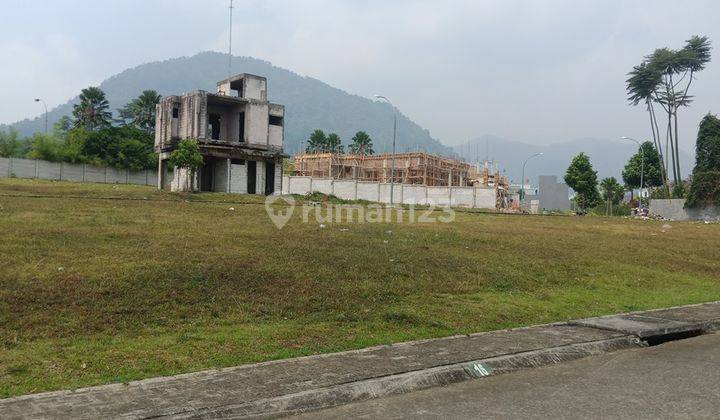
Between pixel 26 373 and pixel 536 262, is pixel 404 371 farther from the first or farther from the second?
pixel 536 262

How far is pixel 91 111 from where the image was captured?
3039 inches

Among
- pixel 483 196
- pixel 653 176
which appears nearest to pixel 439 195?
pixel 483 196

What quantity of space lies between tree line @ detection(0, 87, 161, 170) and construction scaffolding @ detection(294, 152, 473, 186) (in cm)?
2107

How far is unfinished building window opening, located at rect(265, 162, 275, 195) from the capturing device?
1950 inches

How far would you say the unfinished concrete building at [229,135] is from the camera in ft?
146

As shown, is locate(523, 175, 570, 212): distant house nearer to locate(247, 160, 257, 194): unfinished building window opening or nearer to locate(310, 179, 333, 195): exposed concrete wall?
locate(310, 179, 333, 195): exposed concrete wall

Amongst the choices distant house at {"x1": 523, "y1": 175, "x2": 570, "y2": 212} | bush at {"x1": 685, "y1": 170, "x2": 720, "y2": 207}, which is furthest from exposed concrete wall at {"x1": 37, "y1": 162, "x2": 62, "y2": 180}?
bush at {"x1": 685, "y1": 170, "x2": 720, "y2": 207}

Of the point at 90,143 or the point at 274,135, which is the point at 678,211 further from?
the point at 90,143

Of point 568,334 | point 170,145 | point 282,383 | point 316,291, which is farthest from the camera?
point 170,145

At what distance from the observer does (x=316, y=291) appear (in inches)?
400

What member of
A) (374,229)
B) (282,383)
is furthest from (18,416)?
(374,229)

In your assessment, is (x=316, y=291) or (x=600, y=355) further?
(x=316, y=291)

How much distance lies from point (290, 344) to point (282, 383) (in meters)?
1.83

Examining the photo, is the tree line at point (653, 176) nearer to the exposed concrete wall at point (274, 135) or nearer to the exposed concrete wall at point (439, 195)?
the exposed concrete wall at point (439, 195)
